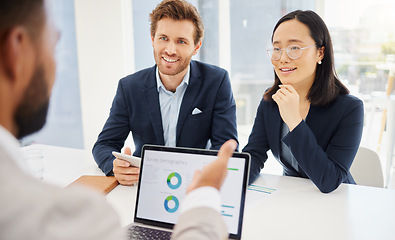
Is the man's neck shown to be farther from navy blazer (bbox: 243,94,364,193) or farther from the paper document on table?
the paper document on table

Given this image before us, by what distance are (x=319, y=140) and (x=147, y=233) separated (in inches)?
38.1

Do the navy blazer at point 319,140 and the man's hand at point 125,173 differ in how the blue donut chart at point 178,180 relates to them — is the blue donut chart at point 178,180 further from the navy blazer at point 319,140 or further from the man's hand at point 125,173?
the navy blazer at point 319,140

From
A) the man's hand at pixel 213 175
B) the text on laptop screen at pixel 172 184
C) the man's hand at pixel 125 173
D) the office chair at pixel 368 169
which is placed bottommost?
the office chair at pixel 368 169

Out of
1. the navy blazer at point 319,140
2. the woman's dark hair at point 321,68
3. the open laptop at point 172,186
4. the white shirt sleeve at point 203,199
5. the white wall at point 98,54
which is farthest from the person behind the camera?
the white wall at point 98,54

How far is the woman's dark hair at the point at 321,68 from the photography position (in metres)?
1.74

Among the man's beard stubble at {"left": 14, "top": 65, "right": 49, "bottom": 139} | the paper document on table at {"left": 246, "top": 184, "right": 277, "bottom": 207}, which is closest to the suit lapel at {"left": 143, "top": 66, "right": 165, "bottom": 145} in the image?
the paper document on table at {"left": 246, "top": 184, "right": 277, "bottom": 207}

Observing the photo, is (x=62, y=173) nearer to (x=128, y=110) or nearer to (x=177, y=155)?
(x=128, y=110)

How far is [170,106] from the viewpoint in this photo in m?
2.14

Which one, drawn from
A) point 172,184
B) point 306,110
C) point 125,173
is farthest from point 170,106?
point 172,184

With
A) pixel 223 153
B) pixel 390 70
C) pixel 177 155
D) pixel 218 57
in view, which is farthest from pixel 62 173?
pixel 390 70

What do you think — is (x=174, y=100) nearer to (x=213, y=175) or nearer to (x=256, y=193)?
(x=256, y=193)

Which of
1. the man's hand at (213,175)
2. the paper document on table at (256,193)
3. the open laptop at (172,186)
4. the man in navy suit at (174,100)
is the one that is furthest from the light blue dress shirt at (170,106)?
the man's hand at (213,175)

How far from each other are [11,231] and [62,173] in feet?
4.62

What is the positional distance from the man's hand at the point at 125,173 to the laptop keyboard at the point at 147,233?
42 centimetres
